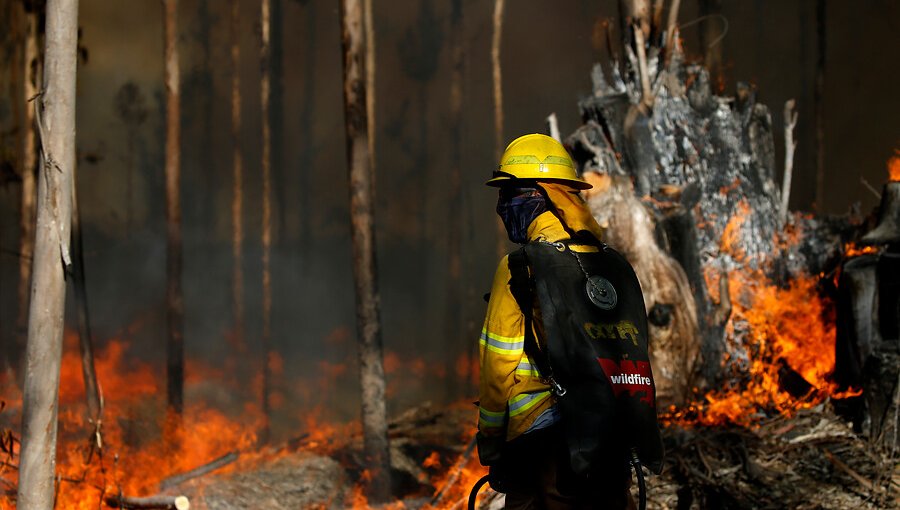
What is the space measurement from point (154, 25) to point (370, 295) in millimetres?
24952

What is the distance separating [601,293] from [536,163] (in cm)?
73

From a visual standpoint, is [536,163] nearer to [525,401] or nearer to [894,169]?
[525,401]

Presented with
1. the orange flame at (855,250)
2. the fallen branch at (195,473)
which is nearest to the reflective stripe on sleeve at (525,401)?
the orange flame at (855,250)

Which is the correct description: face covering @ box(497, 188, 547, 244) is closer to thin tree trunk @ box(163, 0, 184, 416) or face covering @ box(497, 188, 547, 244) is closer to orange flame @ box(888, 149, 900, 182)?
orange flame @ box(888, 149, 900, 182)

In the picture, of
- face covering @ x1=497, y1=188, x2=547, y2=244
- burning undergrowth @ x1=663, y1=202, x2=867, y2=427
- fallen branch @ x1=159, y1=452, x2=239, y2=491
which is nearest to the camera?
face covering @ x1=497, y1=188, x2=547, y2=244

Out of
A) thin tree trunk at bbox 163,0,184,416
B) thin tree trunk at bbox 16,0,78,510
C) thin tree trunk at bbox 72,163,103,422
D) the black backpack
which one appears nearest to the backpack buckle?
the black backpack

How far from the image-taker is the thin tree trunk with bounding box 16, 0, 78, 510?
6.16 m

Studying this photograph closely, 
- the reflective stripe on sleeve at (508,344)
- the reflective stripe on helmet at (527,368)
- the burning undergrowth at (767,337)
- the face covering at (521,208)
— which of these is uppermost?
the face covering at (521,208)

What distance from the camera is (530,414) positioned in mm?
3172

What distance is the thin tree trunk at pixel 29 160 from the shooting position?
48.6 ft

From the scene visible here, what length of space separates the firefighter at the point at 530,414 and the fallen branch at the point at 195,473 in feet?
26.9

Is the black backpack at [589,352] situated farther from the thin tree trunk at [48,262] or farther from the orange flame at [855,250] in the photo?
the orange flame at [855,250]

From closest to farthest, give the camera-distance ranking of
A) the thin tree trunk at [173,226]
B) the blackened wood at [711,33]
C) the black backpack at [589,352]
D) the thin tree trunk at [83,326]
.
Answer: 1. the black backpack at [589,352]
2. the thin tree trunk at [83,326]
3. the thin tree trunk at [173,226]
4. the blackened wood at [711,33]

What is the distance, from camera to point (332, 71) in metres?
34.7
